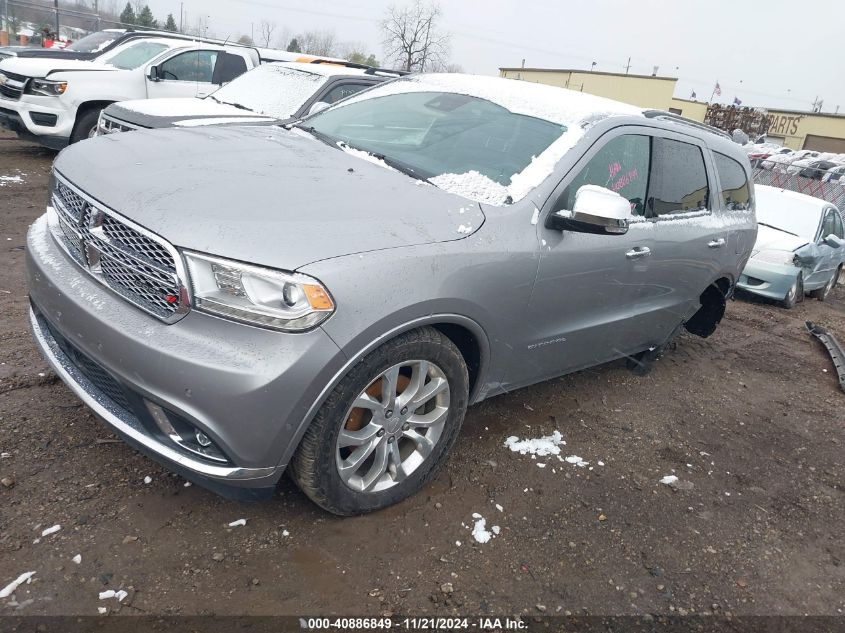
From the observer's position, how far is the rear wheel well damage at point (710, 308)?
4.84m

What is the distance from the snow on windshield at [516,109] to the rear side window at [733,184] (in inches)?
42.3

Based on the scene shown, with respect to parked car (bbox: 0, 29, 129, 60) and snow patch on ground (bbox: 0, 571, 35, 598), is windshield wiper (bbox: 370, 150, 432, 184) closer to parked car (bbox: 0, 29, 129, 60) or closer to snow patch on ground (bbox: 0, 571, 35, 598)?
snow patch on ground (bbox: 0, 571, 35, 598)

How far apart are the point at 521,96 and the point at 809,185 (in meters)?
15.7

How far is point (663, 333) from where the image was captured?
14.4 ft

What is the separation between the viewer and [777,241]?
8.43 metres

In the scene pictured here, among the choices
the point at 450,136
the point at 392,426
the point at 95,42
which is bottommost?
the point at 392,426

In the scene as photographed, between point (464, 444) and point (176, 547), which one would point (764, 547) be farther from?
point (176, 547)

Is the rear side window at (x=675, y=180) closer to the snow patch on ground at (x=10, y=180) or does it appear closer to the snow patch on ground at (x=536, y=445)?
the snow patch on ground at (x=536, y=445)

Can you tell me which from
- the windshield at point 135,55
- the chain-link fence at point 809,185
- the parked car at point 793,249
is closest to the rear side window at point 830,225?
the parked car at point 793,249

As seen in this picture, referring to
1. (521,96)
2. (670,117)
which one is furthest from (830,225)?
(521,96)

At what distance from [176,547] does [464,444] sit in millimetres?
1560

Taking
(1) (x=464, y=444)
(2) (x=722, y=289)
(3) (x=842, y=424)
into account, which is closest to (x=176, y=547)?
(1) (x=464, y=444)

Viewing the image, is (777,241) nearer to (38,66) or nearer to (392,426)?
(392,426)

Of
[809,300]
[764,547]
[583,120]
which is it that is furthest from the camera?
[809,300]
